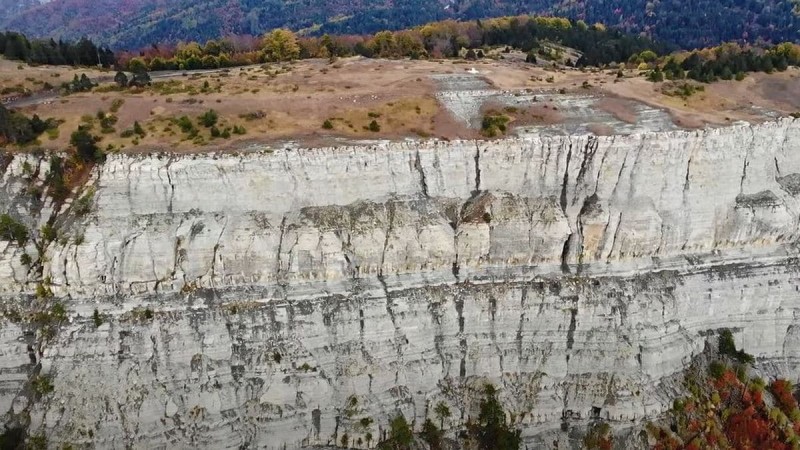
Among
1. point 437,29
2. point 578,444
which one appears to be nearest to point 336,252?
point 578,444

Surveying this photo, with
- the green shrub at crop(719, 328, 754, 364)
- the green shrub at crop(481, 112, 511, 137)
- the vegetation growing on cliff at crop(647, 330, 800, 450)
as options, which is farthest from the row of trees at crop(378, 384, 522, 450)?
the green shrub at crop(481, 112, 511, 137)

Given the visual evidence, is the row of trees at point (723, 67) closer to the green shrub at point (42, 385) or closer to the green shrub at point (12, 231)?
the green shrub at point (12, 231)

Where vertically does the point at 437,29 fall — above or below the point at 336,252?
above

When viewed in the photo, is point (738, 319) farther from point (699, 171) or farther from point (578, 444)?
point (578, 444)

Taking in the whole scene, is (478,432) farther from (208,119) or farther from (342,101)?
(208,119)

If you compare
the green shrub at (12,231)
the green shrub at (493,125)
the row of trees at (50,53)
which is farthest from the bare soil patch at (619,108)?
the row of trees at (50,53)

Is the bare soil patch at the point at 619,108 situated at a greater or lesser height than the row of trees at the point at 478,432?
greater

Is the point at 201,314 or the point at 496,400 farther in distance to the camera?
the point at 496,400
